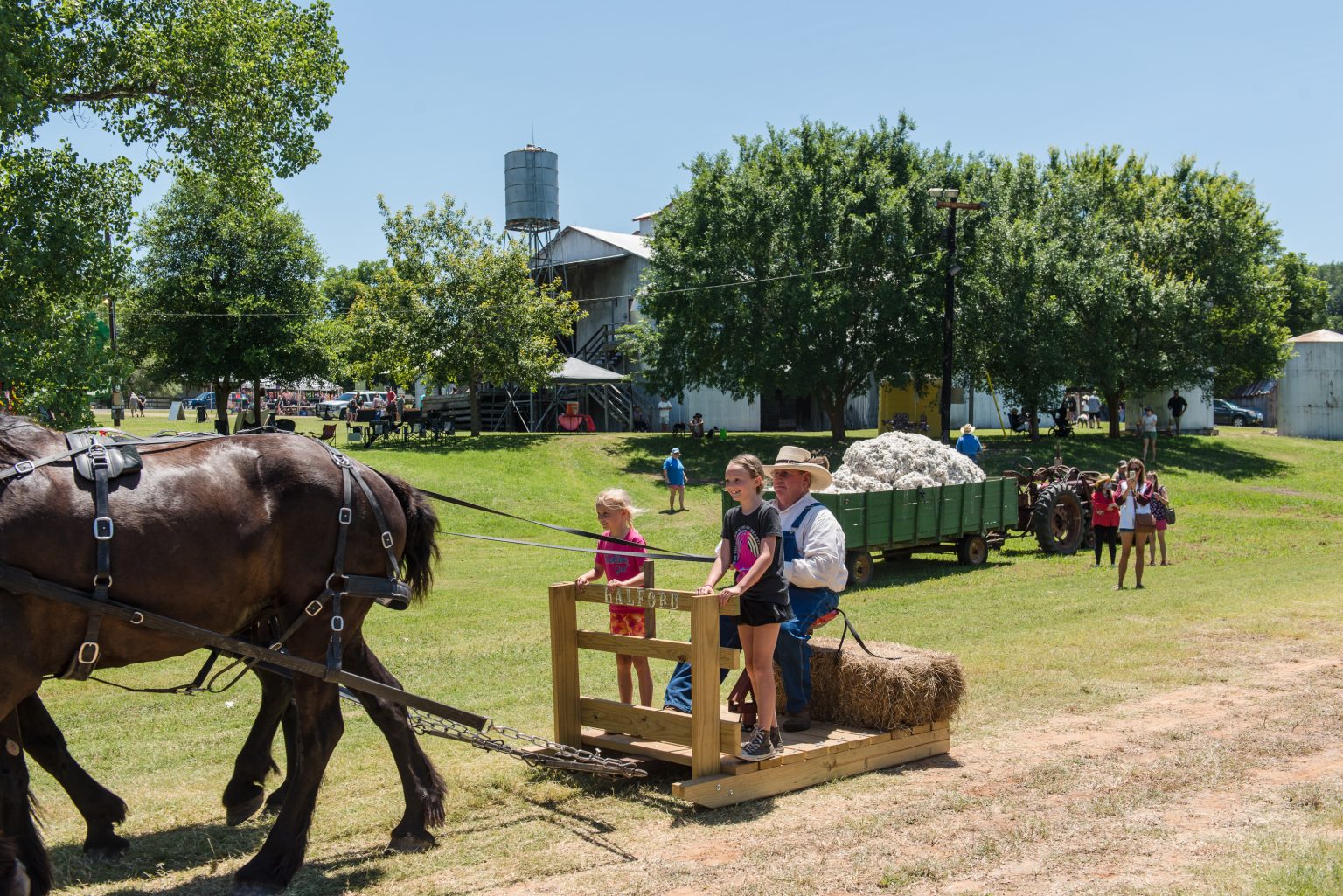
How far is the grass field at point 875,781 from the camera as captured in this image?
5391mm

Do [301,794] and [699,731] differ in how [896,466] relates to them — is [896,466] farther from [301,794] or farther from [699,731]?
[301,794]

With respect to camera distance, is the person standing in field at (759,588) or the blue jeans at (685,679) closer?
the person standing in field at (759,588)

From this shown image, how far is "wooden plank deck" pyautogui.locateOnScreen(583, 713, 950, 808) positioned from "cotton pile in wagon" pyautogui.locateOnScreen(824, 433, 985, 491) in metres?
10.1

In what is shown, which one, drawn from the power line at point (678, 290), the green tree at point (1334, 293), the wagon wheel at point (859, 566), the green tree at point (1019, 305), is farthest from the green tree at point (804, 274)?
the green tree at point (1334, 293)

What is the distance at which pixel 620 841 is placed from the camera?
591 centimetres

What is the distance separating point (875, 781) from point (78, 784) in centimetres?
458

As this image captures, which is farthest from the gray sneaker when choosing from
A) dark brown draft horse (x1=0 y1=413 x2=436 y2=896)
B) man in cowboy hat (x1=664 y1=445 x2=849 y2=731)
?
→ dark brown draft horse (x1=0 y1=413 x2=436 y2=896)

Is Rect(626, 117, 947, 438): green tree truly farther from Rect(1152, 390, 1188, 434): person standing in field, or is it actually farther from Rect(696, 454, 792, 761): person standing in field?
Rect(696, 454, 792, 761): person standing in field

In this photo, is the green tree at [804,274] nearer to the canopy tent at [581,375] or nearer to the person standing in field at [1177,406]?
the canopy tent at [581,375]

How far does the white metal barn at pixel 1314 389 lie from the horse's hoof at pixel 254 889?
49.4 meters

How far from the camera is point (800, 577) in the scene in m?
6.97

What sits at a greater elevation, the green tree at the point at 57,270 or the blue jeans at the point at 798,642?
the green tree at the point at 57,270

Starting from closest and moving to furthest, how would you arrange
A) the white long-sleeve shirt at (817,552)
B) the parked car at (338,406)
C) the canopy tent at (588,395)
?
the white long-sleeve shirt at (817,552) → the canopy tent at (588,395) → the parked car at (338,406)

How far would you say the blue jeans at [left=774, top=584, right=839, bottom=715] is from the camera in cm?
717
